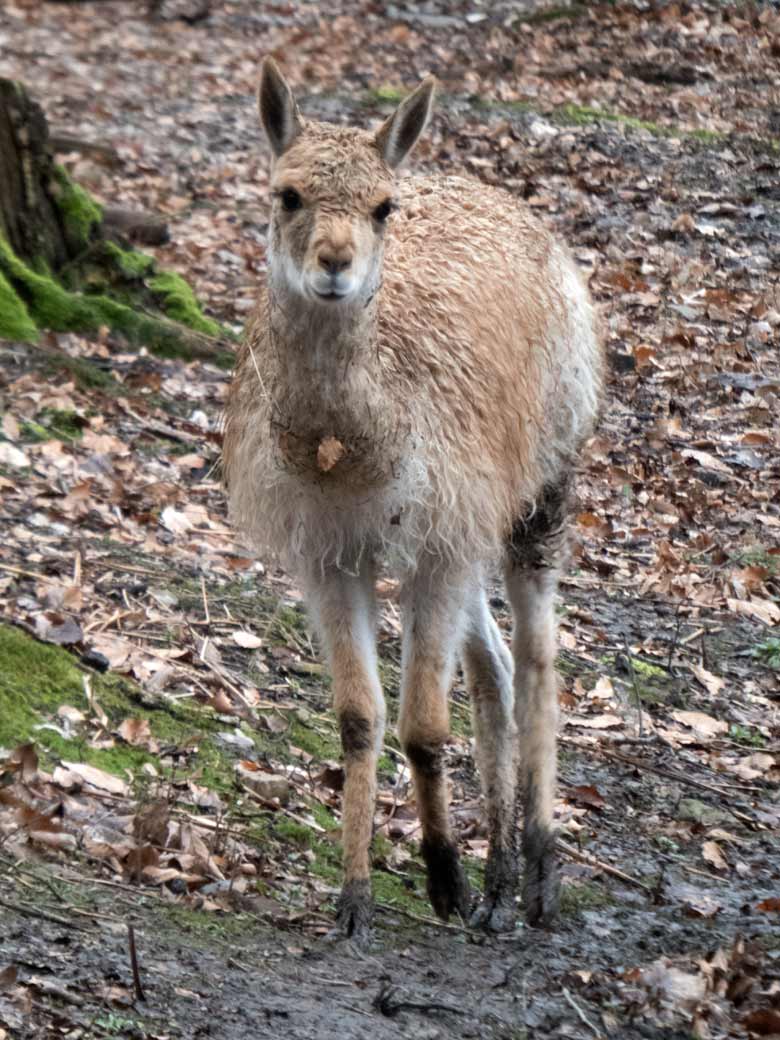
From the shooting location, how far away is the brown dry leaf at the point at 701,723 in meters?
7.25

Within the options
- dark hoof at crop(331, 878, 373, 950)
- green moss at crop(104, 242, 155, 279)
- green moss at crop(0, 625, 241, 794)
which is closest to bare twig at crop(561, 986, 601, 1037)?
dark hoof at crop(331, 878, 373, 950)

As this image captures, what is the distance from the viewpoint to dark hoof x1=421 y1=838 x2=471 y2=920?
5324 millimetres

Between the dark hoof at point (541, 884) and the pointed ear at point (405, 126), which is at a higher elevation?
the pointed ear at point (405, 126)

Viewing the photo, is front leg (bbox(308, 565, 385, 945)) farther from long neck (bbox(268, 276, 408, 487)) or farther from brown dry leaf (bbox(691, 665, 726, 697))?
brown dry leaf (bbox(691, 665, 726, 697))

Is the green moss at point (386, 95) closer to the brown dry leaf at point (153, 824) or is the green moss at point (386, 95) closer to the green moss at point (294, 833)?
the green moss at point (294, 833)

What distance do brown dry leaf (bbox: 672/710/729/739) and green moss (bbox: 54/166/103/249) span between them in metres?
4.91

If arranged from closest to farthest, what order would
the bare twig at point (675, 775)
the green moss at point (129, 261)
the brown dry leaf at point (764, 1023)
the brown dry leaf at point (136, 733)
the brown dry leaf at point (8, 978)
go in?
the brown dry leaf at point (8, 978) < the brown dry leaf at point (764, 1023) < the brown dry leaf at point (136, 733) < the bare twig at point (675, 775) < the green moss at point (129, 261)

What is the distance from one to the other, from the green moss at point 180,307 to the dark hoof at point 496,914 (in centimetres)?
545

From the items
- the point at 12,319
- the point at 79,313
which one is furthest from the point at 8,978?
the point at 79,313

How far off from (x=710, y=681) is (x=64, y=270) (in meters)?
4.76

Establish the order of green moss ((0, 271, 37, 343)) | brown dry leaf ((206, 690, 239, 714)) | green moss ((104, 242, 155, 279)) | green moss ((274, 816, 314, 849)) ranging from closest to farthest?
green moss ((274, 816, 314, 849))
brown dry leaf ((206, 690, 239, 714))
green moss ((0, 271, 37, 343))
green moss ((104, 242, 155, 279))

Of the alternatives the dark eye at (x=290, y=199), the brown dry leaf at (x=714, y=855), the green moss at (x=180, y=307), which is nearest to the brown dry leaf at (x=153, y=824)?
the dark eye at (x=290, y=199)

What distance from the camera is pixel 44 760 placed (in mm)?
5238

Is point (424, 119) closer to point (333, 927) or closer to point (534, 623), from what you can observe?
point (534, 623)
